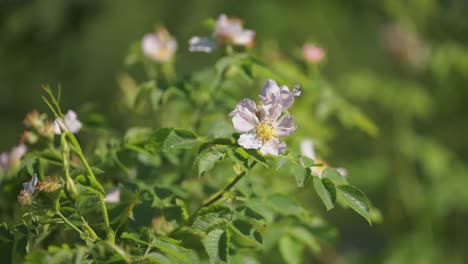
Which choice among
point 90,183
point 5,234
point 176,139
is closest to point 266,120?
point 176,139

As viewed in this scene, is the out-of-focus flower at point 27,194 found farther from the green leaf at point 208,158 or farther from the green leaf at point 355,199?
the green leaf at point 355,199

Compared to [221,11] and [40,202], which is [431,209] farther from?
[40,202]

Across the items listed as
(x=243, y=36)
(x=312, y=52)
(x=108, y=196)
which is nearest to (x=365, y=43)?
(x=312, y=52)

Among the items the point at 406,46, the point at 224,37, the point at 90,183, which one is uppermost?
the point at 406,46

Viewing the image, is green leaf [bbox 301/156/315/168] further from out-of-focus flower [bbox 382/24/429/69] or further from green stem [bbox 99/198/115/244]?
out-of-focus flower [bbox 382/24/429/69]

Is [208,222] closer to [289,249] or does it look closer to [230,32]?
[289,249]

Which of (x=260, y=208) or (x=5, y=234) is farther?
(x=260, y=208)

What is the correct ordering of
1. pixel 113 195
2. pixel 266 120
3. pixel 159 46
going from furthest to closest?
pixel 159 46 → pixel 113 195 → pixel 266 120

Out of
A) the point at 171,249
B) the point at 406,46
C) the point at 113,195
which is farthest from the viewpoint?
the point at 406,46
